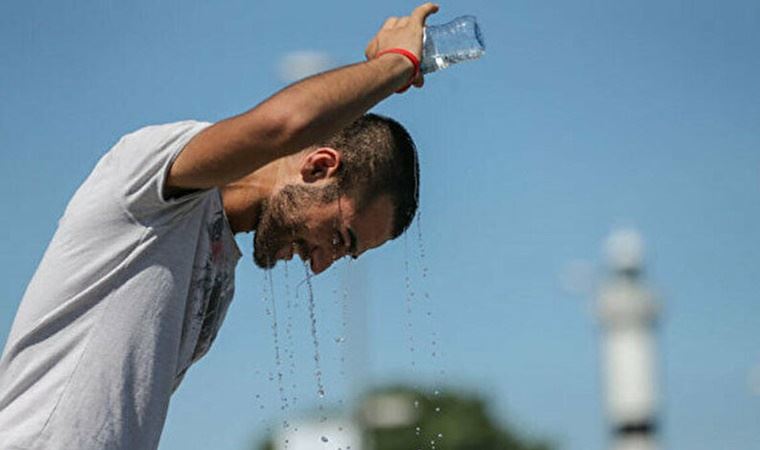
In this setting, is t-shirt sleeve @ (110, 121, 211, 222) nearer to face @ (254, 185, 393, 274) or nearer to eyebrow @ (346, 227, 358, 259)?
face @ (254, 185, 393, 274)

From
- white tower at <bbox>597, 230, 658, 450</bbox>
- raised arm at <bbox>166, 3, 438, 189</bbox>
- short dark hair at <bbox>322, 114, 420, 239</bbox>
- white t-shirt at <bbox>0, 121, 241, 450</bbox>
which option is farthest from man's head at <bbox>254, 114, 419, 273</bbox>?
white tower at <bbox>597, 230, 658, 450</bbox>

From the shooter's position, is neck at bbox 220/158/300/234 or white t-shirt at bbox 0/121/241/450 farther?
neck at bbox 220/158/300/234

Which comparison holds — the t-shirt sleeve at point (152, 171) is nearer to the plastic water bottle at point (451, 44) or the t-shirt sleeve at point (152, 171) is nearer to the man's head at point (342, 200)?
the man's head at point (342, 200)

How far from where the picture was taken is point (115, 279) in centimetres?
485

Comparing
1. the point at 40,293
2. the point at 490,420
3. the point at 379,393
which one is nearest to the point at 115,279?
the point at 40,293

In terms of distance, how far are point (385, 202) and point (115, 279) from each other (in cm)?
105

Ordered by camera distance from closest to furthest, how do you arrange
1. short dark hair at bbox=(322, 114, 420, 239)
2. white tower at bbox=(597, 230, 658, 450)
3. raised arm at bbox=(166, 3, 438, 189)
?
raised arm at bbox=(166, 3, 438, 189)
short dark hair at bbox=(322, 114, 420, 239)
white tower at bbox=(597, 230, 658, 450)

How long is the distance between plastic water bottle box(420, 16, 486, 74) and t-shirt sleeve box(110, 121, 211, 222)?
0.81 metres

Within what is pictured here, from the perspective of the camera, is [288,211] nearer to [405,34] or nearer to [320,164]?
[320,164]

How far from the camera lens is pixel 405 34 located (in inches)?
202

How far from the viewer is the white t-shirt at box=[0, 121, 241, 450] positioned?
480cm

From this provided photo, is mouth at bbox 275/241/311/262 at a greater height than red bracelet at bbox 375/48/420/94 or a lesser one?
lesser

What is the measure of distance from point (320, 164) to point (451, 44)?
661 millimetres

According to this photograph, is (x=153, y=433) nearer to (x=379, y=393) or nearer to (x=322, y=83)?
(x=322, y=83)
